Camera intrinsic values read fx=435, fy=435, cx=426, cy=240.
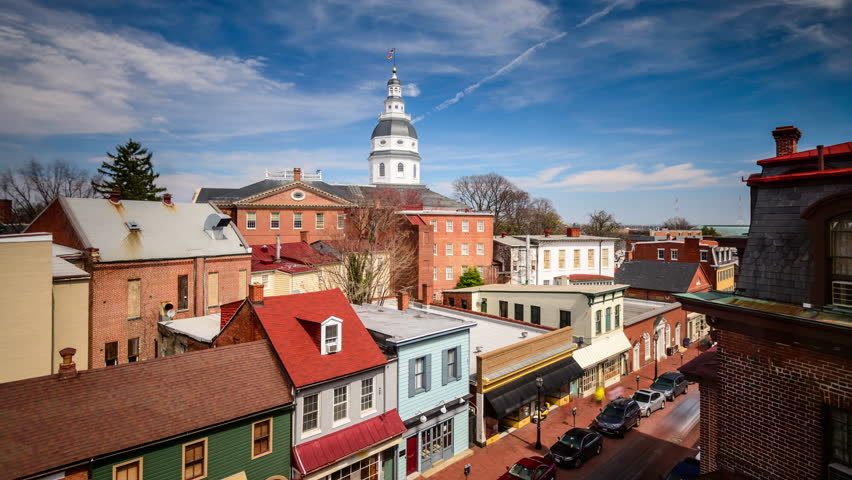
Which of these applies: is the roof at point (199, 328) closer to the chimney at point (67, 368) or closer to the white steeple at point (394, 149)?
the chimney at point (67, 368)

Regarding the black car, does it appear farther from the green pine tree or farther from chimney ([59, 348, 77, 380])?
the green pine tree

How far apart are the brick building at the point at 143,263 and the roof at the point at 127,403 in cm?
1513

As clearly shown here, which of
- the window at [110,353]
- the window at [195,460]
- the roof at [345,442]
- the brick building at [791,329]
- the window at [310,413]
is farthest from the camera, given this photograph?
the window at [110,353]

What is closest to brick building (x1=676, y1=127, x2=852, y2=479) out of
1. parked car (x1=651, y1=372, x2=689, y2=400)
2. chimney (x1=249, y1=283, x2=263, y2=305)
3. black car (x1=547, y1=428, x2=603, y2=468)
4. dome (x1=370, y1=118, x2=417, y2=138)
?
black car (x1=547, y1=428, x2=603, y2=468)

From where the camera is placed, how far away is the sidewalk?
17.8m

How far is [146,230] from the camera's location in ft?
93.7

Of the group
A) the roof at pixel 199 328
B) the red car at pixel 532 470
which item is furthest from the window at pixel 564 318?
the roof at pixel 199 328

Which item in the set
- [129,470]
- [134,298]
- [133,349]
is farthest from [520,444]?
[134,298]

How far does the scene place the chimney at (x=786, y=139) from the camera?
9693 mm

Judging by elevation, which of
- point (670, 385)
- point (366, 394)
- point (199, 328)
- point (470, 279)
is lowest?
point (670, 385)

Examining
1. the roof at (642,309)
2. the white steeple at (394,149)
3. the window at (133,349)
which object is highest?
the white steeple at (394,149)

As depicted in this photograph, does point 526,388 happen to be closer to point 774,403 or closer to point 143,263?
point 774,403

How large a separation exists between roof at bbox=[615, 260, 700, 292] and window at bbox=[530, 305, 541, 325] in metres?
20.8

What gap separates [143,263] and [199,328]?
7740 millimetres
